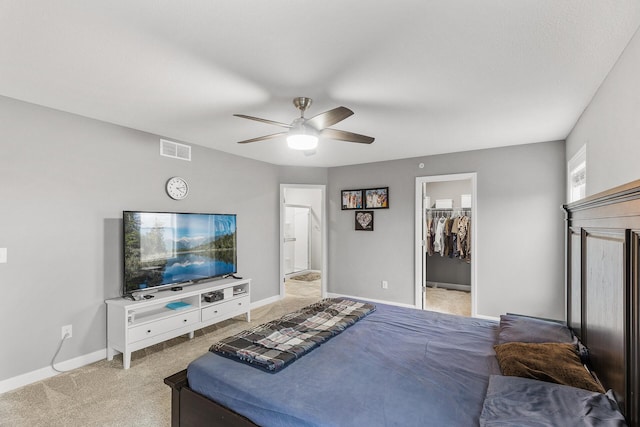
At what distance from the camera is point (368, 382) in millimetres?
1624

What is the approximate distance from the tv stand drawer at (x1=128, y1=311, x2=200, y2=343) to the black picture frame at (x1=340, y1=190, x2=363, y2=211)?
9.73 ft

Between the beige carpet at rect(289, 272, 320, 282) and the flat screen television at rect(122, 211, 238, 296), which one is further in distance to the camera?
the beige carpet at rect(289, 272, 320, 282)

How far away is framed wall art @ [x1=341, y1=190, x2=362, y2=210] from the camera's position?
531 cm

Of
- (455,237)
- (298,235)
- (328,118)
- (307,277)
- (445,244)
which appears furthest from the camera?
(298,235)

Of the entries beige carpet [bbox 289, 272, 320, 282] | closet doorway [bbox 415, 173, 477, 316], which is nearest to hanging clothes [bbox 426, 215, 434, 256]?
closet doorway [bbox 415, 173, 477, 316]

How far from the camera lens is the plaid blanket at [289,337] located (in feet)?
6.03

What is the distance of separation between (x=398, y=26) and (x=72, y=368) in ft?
12.7

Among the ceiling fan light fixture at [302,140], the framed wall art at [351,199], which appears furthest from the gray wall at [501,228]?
Answer: the ceiling fan light fixture at [302,140]

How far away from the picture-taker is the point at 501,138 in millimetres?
3734

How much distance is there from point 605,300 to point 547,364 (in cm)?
44

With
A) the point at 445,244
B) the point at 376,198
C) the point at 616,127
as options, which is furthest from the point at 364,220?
the point at 616,127

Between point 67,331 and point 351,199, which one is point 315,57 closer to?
point 67,331

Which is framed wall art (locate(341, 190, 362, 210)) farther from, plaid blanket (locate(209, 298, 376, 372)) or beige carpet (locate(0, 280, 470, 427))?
beige carpet (locate(0, 280, 470, 427))

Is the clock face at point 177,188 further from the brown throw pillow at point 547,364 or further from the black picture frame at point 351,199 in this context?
the brown throw pillow at point 547,364
